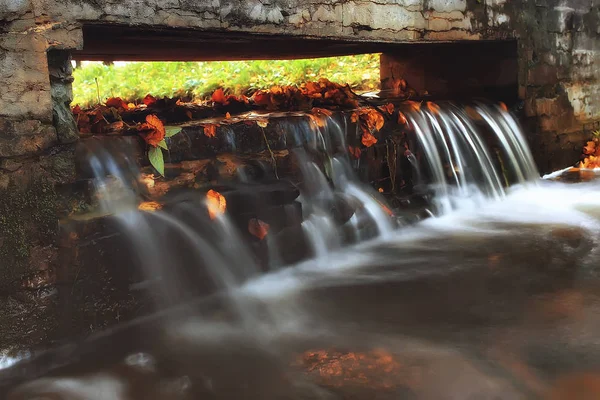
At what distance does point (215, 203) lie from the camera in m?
3.24

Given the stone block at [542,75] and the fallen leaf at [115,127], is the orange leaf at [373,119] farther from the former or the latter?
the stone block at [542,75]

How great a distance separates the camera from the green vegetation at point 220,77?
8.45m

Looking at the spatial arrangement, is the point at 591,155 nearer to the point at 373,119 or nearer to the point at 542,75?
the point at 542,75

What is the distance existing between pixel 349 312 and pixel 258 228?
85 centimetres

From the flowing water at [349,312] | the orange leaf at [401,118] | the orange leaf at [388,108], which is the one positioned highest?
the orange leaf at [388,108]

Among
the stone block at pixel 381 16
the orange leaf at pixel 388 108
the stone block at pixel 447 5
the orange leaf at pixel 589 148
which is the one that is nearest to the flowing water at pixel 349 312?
the orange leaf at pixel 388 108

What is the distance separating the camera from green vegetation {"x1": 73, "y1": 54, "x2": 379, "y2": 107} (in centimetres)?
845

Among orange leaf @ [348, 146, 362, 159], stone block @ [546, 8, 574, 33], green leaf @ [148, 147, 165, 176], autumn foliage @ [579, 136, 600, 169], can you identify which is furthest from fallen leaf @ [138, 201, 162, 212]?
autumn foliage @ [579, 136, 600, 169]

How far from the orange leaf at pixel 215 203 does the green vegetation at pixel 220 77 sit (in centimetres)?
480

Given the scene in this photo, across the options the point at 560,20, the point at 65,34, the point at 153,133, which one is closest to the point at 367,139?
the point at 153,133

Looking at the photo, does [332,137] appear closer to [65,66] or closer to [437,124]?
[437,124]

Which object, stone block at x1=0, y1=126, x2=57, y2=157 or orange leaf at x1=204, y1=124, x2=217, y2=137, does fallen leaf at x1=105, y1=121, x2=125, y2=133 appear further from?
stone block at x1=0, y1=126, x2=57, y2=157

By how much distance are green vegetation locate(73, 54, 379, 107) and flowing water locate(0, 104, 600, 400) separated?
4.07m

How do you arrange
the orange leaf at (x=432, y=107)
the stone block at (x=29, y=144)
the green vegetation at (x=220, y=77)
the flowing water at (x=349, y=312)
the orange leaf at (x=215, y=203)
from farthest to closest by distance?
the green vegetation at (x=220, y=77) → the orange leaf at (x=432, y=107) → the orange leaf at (x=215, y=203) → the stone block at (x=29, y=144) → the flowing water at (x=349, y=312)
